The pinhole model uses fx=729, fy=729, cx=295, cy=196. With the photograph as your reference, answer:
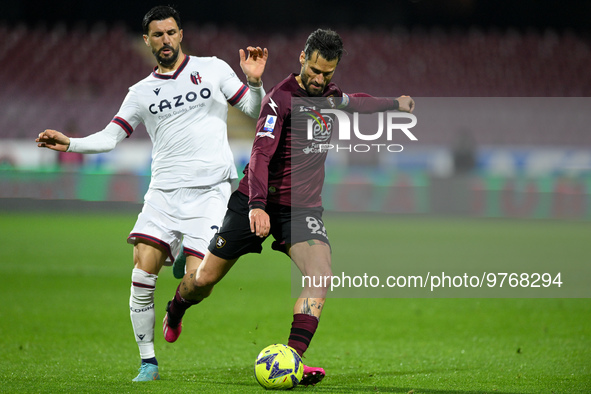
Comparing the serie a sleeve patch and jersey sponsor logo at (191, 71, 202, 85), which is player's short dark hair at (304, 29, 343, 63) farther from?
jersey sponsor logo at (191, 71, 202, 85)

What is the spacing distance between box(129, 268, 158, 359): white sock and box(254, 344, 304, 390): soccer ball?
3.75 feet

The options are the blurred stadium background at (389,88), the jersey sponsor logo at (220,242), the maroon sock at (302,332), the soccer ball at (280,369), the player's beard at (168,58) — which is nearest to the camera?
the soccer ball at (280,369)

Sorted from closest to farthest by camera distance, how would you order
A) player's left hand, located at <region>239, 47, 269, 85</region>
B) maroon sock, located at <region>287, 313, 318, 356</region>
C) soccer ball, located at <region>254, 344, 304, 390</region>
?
soccer ball, located at <region>254, 344, 304, 390</region> → maroon sock, located at <region>287, 313, 318, 356</region> → player's left hand, located at <region>239, 47, 269, 85</region>

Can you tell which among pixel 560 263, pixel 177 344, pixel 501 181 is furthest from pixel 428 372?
pixel 501 181

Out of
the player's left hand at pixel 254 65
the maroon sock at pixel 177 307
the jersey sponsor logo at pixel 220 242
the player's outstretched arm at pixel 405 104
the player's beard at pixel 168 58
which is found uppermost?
the player's beard at pixel 168 58

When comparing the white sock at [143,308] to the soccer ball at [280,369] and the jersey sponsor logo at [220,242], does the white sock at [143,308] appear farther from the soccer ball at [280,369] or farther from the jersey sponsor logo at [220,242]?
the soccer ball at [280,369]

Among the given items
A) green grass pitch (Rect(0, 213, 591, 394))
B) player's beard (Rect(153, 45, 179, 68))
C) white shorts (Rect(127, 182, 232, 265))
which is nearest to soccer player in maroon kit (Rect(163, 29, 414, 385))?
white shorts (Rect(127, 182, 232, 265))

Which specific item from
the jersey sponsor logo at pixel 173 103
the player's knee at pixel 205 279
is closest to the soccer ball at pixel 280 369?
the player's knee at pixel 205 279

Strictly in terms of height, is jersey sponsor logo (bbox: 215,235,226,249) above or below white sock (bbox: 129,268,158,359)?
above

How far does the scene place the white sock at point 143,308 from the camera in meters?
5.02

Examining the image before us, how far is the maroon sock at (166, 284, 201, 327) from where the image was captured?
5.18 m

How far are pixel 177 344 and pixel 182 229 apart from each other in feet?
5.84

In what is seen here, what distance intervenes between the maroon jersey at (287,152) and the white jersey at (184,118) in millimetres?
672

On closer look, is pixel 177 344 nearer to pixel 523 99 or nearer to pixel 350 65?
pixel 523 99
